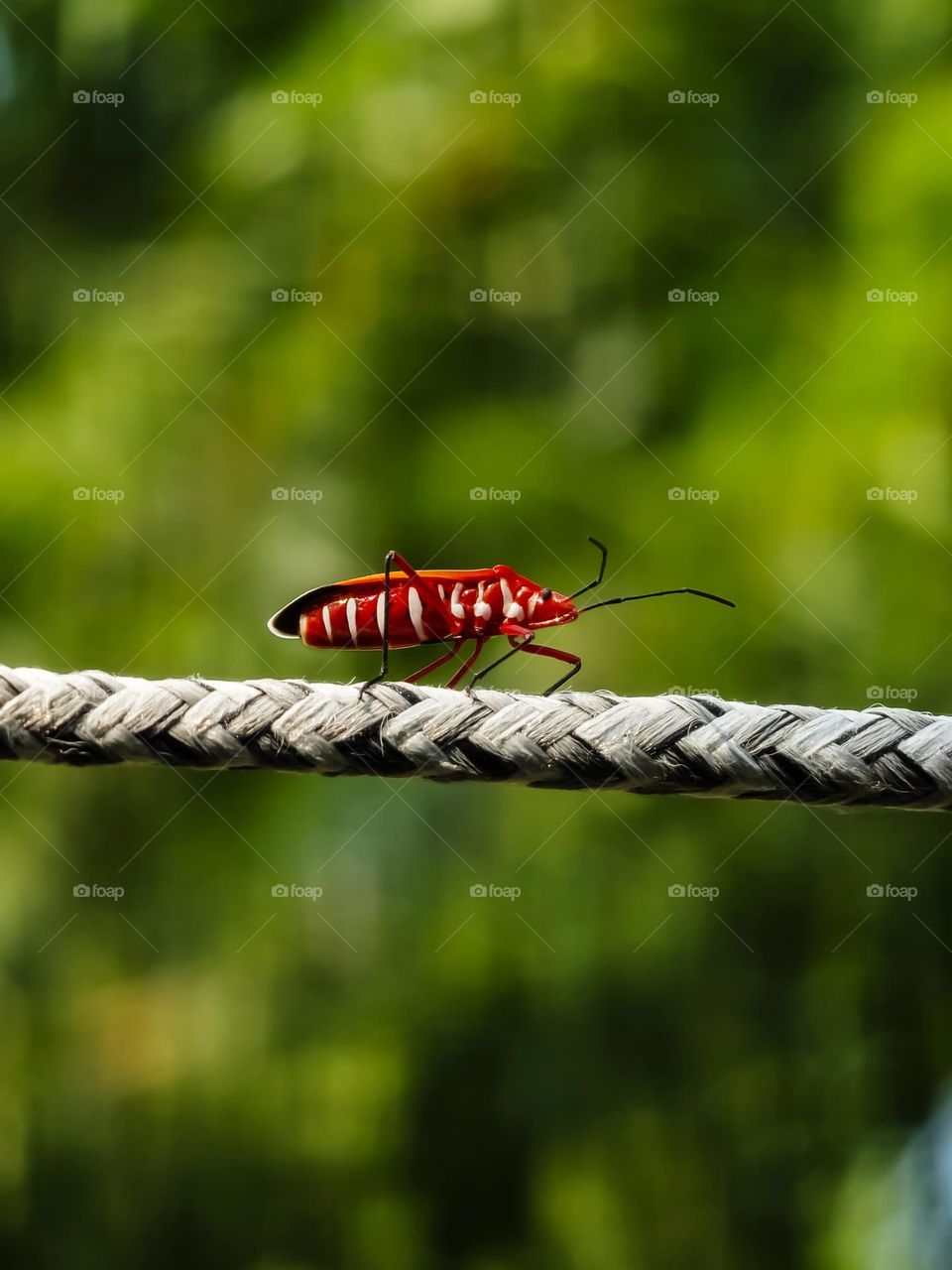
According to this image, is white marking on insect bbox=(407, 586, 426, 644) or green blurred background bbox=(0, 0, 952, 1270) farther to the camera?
green blurred background bbox=(0, 0, 952, 1270)

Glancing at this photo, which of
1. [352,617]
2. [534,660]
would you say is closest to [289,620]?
[352,617]

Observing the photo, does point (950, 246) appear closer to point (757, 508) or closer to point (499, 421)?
point (757, 508)

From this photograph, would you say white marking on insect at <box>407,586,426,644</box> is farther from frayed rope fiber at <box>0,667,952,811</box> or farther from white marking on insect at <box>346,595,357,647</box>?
frayed rope fiber at <box>0,667,952,811</box>

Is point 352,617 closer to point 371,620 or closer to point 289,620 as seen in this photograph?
point 371,620

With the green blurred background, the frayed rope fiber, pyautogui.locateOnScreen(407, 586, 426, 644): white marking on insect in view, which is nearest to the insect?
pyautogui.locateOnScreen(407, 586, 426, 644): white marking on insect

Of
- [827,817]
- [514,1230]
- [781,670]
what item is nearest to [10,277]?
[781,670]
